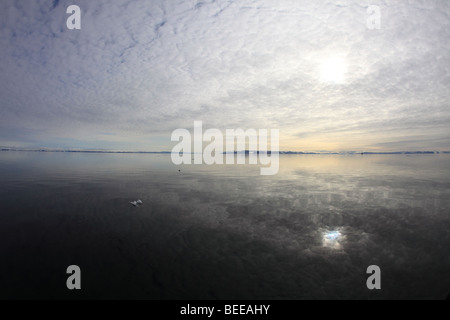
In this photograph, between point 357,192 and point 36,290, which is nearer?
point 36,290

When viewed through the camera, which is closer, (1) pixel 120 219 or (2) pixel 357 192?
(1) pixel 120 219

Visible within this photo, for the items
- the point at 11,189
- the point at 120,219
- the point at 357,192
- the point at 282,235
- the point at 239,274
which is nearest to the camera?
the point at 239,274

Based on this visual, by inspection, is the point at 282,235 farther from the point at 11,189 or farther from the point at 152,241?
the point at 11,189

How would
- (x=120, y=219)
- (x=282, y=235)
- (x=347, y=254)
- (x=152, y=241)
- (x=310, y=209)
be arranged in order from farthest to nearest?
(x=310, y=209)
(x=120, y=219)
(x=282, y=235)
(x=152, y=241)
(x=347, y=254)

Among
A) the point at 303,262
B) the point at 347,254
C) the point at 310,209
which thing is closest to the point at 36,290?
the point at 303,262

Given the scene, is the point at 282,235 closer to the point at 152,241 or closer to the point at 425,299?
the point at 425,299

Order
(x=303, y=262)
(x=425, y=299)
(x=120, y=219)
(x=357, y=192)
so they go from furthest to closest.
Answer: (x=357, y=192), (x=120, y=219), (x=303, y=262), (x=425, y=299)

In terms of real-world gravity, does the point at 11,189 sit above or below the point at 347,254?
above
